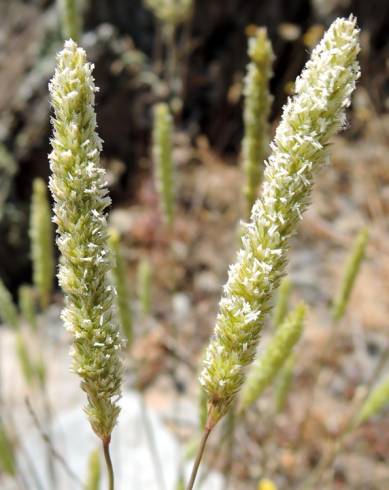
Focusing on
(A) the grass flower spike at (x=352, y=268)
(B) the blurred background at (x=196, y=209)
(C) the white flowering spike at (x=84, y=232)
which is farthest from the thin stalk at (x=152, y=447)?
(C) the white flowering spike at (x=84, y=232)

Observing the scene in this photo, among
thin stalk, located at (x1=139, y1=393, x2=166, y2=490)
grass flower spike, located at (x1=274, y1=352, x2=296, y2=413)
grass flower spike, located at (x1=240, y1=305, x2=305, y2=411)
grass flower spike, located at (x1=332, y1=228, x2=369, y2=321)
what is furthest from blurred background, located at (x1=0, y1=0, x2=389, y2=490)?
grass flower spike, located at (x1=240, y1=305, x2=305, y2=411)

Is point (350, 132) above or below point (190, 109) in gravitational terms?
below

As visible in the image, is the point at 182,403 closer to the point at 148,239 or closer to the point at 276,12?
the point at 148,239

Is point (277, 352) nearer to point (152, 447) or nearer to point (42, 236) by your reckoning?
point (42, 236)

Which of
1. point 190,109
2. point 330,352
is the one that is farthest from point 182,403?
point 190,109

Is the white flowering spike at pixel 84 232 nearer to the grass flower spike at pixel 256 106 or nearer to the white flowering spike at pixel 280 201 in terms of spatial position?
the white flowering spike at pixel 280 201
